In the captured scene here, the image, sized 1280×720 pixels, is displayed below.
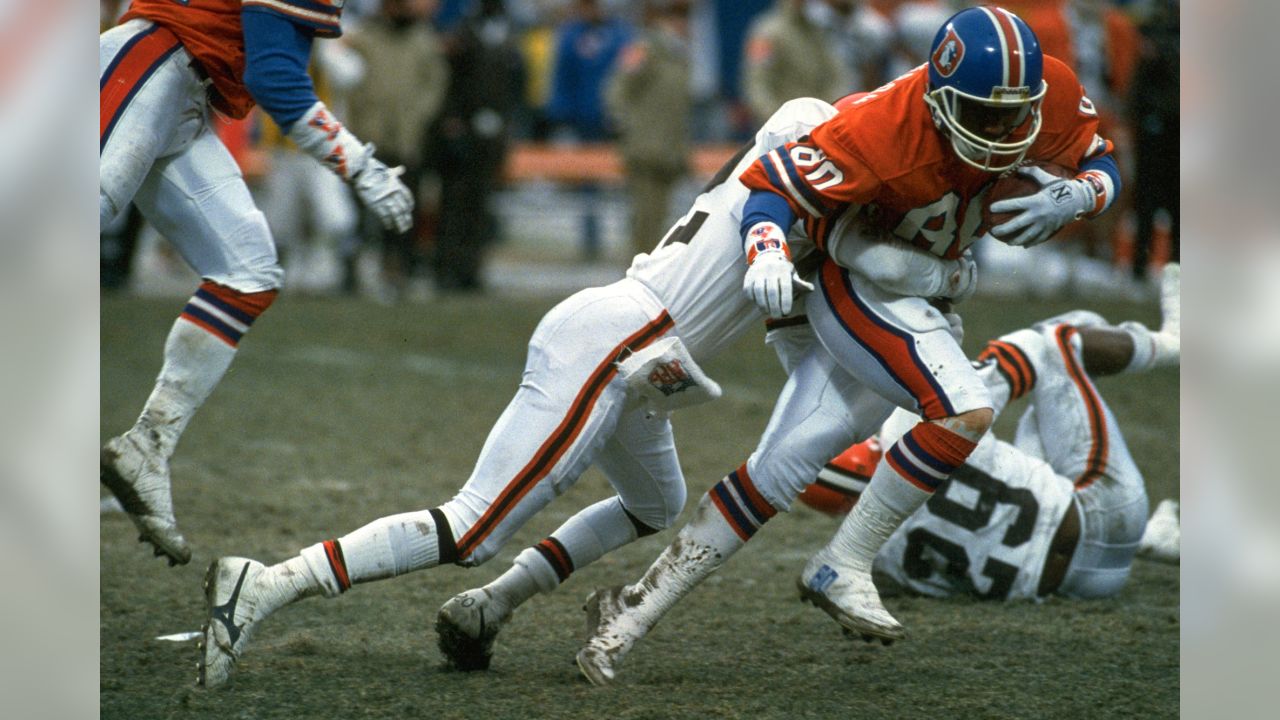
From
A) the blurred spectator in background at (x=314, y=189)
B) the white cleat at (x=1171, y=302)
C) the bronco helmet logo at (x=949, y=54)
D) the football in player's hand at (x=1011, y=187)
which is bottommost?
the blurred spectator in background at (x=314, y=189)

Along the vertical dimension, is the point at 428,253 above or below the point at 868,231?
below

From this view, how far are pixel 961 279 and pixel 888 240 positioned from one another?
237 millimetres

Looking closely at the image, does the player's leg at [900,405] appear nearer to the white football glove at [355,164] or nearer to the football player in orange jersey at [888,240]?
the football player in orange jersey at [888,240]

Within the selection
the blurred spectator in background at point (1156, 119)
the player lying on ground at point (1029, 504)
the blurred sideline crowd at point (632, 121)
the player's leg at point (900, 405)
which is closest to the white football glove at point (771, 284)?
the player's leg at point (900, 405)

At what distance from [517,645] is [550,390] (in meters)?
0.79

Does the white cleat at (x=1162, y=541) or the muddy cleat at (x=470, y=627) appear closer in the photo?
the muddy cleat at (x=470, y=627)

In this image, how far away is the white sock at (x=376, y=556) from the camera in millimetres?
3496

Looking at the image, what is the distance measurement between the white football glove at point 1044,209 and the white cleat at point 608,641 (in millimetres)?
Result: 1187

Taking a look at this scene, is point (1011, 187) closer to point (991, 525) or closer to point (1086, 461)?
point (991, 525)

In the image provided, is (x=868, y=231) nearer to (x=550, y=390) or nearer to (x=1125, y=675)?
A: (x=550, y=390)

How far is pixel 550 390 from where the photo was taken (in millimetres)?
3553

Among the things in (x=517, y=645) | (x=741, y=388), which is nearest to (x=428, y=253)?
(x=741, y=388)

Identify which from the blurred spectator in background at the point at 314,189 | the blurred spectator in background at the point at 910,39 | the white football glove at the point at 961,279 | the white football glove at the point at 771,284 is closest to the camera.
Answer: the white football glove at the point at 771,284
